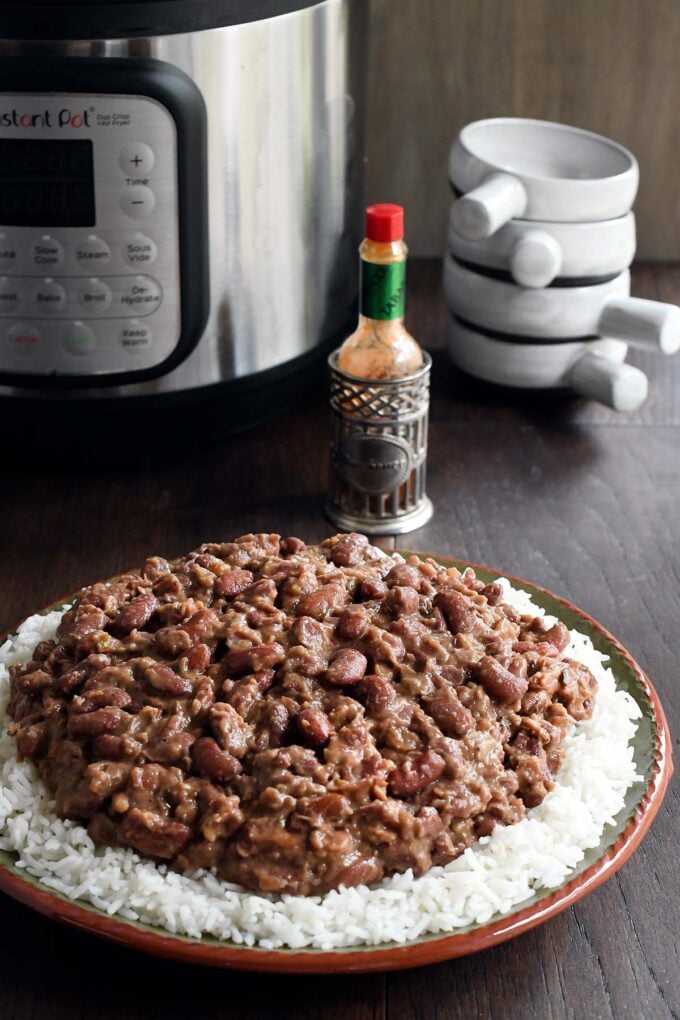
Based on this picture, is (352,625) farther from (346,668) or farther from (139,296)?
(139,296)

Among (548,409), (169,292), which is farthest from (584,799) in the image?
(548,409)

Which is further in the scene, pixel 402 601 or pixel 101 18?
pixel 101 18

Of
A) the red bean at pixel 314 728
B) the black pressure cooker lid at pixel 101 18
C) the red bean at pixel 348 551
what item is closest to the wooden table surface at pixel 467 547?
the red bean at pixel 314 728

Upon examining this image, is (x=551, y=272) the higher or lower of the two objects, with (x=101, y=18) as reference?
lower

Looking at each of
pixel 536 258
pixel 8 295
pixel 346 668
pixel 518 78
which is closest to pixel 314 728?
pixel 346 668

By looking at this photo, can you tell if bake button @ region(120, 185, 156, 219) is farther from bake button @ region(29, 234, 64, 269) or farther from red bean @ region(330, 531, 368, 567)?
red bean @ region(330, 531, 368, 567)

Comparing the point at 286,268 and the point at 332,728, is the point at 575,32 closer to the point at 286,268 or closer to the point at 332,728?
the point at 286,268
